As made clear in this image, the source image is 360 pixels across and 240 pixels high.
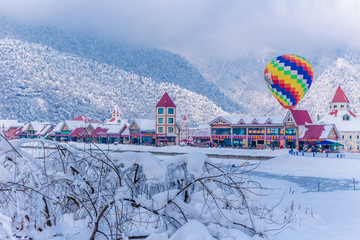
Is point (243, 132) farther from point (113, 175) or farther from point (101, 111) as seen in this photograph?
point (101, 111)

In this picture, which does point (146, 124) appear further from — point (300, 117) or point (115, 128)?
point (300, 117)

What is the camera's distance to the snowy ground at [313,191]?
269 inches

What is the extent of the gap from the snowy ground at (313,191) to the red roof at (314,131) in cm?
716

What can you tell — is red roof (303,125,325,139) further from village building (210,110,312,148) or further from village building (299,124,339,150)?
village building (210,110,312,148)

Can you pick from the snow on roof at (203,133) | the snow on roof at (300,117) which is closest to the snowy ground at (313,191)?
the snow on roof at (300,117)

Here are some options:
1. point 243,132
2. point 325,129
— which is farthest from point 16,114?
point 325,129

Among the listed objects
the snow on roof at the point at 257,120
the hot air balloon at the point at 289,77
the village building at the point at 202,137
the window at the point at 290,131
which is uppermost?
the hot air balloon at the point at 289,77

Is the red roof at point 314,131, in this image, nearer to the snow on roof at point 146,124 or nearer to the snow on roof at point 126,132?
the snow on roof at point 146,124

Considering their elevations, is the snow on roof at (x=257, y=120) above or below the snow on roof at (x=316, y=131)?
above

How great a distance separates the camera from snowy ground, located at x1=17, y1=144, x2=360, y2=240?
22.4 feet

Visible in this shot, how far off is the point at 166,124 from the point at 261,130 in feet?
69.3

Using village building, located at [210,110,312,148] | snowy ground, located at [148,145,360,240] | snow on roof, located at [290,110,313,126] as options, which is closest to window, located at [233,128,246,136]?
village building, located at [210,110,312,148]

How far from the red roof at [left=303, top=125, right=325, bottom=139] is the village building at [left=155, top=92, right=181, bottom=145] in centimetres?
2798

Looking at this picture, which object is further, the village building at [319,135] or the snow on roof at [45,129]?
the snow on roof at [45,129]
